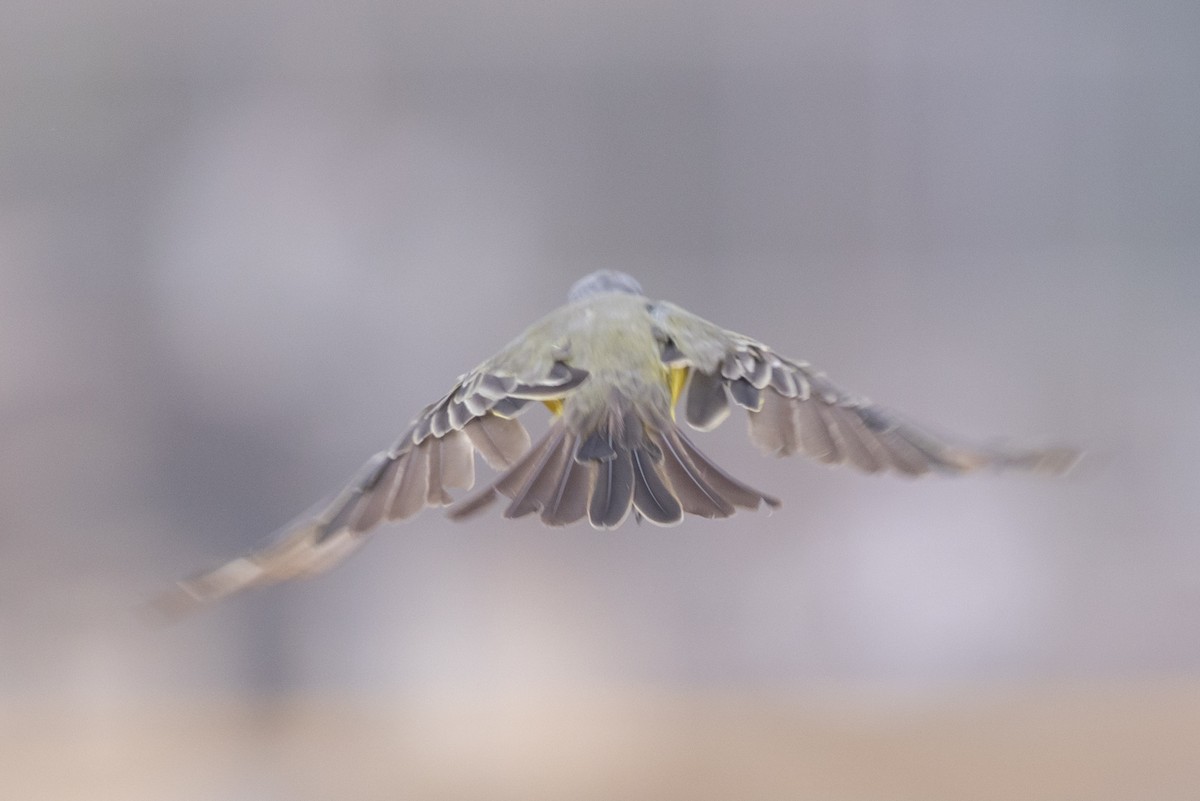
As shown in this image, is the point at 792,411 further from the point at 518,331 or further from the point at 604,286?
the point at 518,331

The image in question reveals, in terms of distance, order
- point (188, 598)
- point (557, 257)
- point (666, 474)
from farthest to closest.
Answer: point (557, 257), point (666, 474), point (188, 598)

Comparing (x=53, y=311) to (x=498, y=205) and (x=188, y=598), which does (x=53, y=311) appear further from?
(x=188, y=598)

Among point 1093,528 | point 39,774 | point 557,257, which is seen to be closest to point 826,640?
point 1093,528

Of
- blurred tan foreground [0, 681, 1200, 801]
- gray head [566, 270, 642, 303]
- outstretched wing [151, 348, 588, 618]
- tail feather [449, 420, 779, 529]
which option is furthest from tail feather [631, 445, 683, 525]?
blurred tan foreground [0, 681, 1200, 801]

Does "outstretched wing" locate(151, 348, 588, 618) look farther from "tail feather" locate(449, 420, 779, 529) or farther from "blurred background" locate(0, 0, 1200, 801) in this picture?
"blurred background" locate(0, 0, 1200, 801)

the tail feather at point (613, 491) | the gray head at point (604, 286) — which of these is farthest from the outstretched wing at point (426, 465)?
the gray head at point (604, 286)
